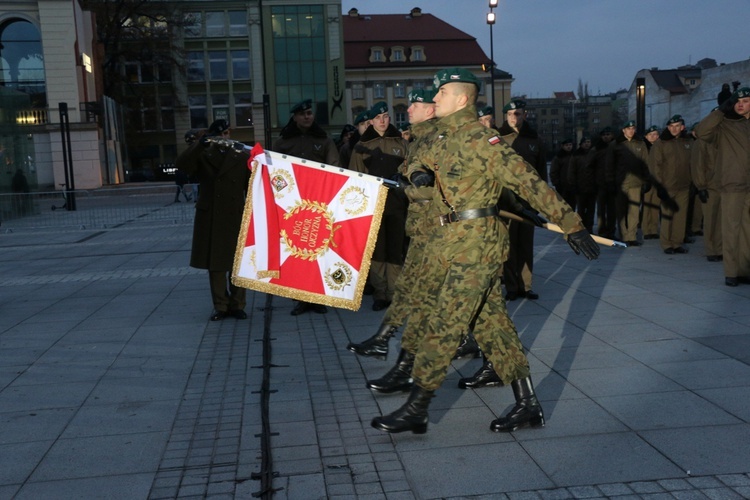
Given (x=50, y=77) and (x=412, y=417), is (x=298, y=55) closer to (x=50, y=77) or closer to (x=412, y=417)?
(x=50, y=77)

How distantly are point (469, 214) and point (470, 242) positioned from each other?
15cm

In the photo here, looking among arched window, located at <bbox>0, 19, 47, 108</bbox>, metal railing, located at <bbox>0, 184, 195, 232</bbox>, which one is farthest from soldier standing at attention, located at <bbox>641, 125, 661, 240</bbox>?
arched window, located at <bbox>0, 19, 47, 108</bbox>

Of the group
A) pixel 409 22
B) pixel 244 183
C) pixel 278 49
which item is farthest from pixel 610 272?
pixel 409 22

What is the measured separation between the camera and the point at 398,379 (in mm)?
5570

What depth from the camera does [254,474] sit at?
4.11 m

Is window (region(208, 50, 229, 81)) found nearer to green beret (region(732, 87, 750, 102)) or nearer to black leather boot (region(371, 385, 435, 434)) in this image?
green beret (region(732, 87, 750, 102))

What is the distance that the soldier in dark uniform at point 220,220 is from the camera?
8336mm

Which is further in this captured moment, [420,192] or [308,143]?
[308,143]

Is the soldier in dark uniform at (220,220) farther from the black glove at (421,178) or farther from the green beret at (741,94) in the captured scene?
the green beret at (741,94)

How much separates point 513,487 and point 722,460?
110 cm

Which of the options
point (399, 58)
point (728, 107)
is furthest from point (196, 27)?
point (728, 107)

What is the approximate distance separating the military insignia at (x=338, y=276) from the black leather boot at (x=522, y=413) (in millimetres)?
2091

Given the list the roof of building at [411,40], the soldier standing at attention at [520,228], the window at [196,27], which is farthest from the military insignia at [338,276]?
the roof of building at [411,40]

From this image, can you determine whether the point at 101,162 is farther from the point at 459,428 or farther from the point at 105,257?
the point at 459,428
